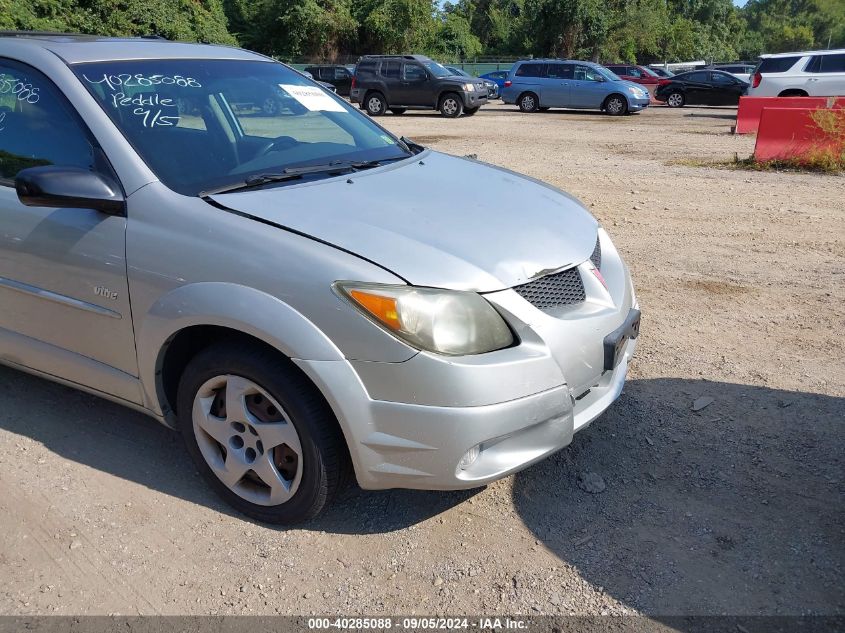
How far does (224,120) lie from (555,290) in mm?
1756

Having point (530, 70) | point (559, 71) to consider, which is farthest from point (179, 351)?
point (530, 70)

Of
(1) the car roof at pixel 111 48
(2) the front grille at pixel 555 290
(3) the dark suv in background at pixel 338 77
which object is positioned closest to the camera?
(2) the front grille at pixel 555 290

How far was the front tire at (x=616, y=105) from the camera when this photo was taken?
23.5 m

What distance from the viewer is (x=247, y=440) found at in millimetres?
2945

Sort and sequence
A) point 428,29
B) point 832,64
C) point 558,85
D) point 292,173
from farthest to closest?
1. point 428,29
2. point 558,85
3. point 832,64
4. point 292,173

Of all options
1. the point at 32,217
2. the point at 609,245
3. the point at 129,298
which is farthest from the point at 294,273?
the point at 609,245

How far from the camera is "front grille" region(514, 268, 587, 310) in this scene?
278 cm

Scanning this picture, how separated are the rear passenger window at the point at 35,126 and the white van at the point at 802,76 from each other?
19437 mm

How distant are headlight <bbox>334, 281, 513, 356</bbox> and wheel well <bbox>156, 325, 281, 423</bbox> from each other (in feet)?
1.44

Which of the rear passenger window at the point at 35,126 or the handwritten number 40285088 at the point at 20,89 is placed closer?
the rear passenger window at the point at 35,126

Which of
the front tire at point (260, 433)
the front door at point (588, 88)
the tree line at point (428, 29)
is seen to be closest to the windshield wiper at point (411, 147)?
the front tire at point (260, 433)

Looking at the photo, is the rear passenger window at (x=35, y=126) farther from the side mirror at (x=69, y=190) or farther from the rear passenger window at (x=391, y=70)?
the rear passenger window at (x=391, y=70)

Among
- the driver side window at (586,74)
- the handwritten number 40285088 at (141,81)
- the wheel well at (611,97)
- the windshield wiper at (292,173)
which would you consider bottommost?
the wheel well at (611,97)

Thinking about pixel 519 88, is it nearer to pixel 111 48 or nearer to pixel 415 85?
pixel 415 85
